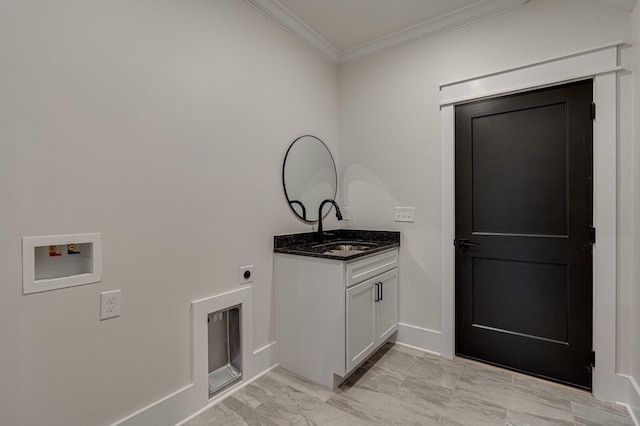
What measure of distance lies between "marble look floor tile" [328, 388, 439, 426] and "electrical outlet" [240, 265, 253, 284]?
3.07 feet

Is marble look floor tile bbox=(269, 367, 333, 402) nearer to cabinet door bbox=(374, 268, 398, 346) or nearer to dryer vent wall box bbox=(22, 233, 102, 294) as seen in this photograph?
cabinet door bbox=(374, 268, 398, 346)

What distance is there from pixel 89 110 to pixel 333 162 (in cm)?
199

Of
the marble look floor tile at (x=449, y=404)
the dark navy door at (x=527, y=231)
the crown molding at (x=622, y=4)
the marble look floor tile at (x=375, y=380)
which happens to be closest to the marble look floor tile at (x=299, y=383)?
the marble look floor tile at (x=375, y=380)

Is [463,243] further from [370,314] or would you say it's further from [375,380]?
[375,380]

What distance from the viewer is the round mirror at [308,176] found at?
8.02 feet

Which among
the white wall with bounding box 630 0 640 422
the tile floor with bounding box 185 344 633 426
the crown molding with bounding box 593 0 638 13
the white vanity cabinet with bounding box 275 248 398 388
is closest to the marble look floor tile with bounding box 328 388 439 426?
the tile floor with bounding box 185 344 633 426

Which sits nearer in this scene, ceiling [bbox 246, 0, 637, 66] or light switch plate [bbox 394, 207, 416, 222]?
ceiling [bbox 246, 0, 637, 66]

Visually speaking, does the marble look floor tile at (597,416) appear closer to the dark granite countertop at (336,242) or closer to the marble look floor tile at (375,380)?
the marble look floor tile at (375,380)

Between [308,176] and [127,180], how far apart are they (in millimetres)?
1437

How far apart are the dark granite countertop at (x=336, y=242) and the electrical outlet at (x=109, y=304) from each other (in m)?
1.07

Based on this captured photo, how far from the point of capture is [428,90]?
248 cm

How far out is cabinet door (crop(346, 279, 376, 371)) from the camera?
1961mm

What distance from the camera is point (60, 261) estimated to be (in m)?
1.32

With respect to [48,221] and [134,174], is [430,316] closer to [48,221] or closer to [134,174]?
[134,174]
